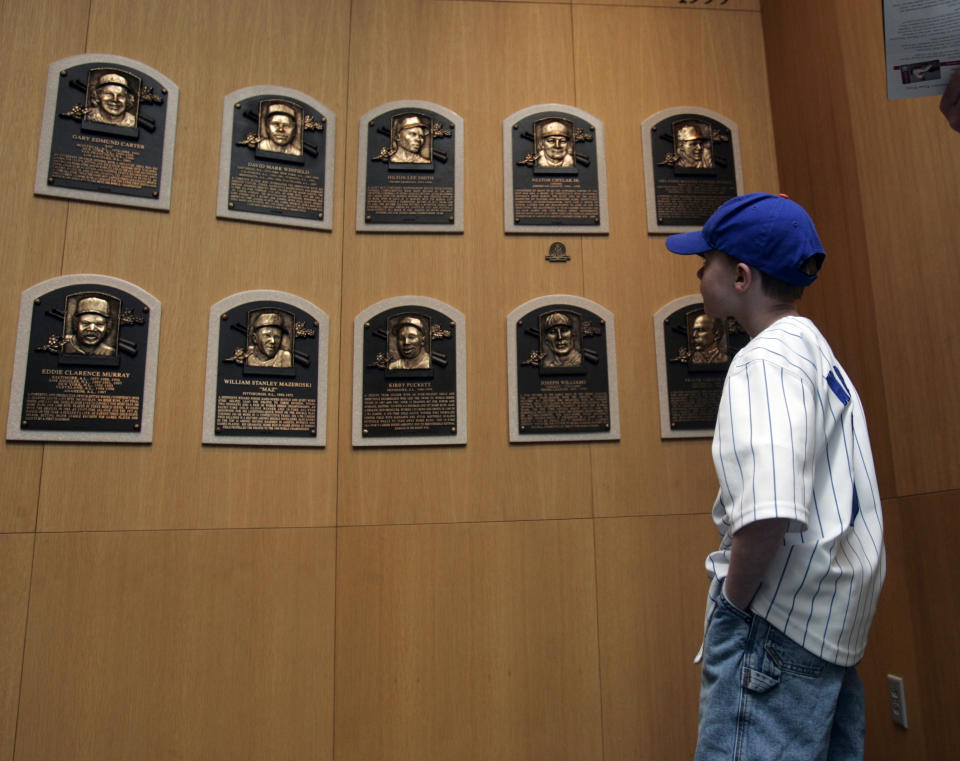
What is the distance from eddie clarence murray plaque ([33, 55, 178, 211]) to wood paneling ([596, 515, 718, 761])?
290cm

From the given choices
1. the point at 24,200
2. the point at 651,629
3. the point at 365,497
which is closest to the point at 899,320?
the point at 651,629

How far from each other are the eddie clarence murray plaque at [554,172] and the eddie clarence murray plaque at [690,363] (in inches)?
25.1

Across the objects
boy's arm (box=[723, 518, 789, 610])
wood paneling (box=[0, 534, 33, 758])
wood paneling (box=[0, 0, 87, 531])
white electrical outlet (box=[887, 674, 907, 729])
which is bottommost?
white electrical outlet (box=[887, 674, 907, 729])

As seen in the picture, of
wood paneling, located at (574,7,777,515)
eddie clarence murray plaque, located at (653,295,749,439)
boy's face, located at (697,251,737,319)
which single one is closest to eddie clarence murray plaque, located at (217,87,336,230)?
wood paneling, located at (574,7,777,515)

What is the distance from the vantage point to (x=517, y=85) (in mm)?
4652

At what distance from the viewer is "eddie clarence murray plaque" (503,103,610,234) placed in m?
4.46

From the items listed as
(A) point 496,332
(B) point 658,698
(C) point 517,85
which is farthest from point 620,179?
(B) point 658,698

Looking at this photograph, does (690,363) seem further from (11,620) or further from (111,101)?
(11,620)

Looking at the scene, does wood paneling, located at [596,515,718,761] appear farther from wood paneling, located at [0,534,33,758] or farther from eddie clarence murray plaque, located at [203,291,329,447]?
wood paneling, located at [0,534,33,758]

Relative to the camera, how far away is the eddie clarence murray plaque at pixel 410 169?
4352mm

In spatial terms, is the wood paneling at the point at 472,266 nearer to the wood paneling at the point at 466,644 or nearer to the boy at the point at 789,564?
the wood paneling at the point at 466,644

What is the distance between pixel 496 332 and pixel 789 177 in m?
1.94

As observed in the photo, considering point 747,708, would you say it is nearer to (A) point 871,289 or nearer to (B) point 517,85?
(A) point 871,289

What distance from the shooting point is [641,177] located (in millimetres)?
4621
